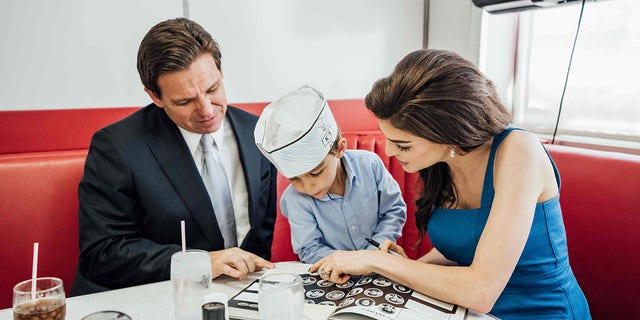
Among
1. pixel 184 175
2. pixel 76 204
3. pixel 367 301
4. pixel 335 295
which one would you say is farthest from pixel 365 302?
pixel 76 204

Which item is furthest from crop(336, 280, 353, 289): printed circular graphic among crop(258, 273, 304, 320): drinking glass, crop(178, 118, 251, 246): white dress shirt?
crop(178, 118, 251, 246): white dress shirt

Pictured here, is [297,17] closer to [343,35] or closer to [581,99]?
[343,35]

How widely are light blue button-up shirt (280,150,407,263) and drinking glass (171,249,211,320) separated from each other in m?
0.50

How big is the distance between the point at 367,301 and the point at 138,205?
85 centimetres

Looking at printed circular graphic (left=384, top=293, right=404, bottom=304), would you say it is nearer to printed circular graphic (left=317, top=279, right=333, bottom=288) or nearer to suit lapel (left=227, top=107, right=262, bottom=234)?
printed circular graphic (left=317, top=279, right=333, bottom=288)

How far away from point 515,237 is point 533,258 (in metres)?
0.21

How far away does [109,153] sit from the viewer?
1483 mm

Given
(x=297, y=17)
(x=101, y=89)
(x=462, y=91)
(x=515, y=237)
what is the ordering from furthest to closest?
1. (x=297, y=17)
2. (x=101, y=89)
3. (x=462, y=91)
4. (x=515, y=237)

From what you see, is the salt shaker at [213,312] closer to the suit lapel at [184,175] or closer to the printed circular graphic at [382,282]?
the printed circular graphic at [382,282]

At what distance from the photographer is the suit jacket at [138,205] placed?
1.39 meters

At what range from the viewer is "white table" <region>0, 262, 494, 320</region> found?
3.36 ft

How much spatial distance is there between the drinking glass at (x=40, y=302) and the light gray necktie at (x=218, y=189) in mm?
718

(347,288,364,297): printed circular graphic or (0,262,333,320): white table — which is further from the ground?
(347,288,364,297): printed circular graphic

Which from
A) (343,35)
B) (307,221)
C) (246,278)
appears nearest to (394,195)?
(307,221)
